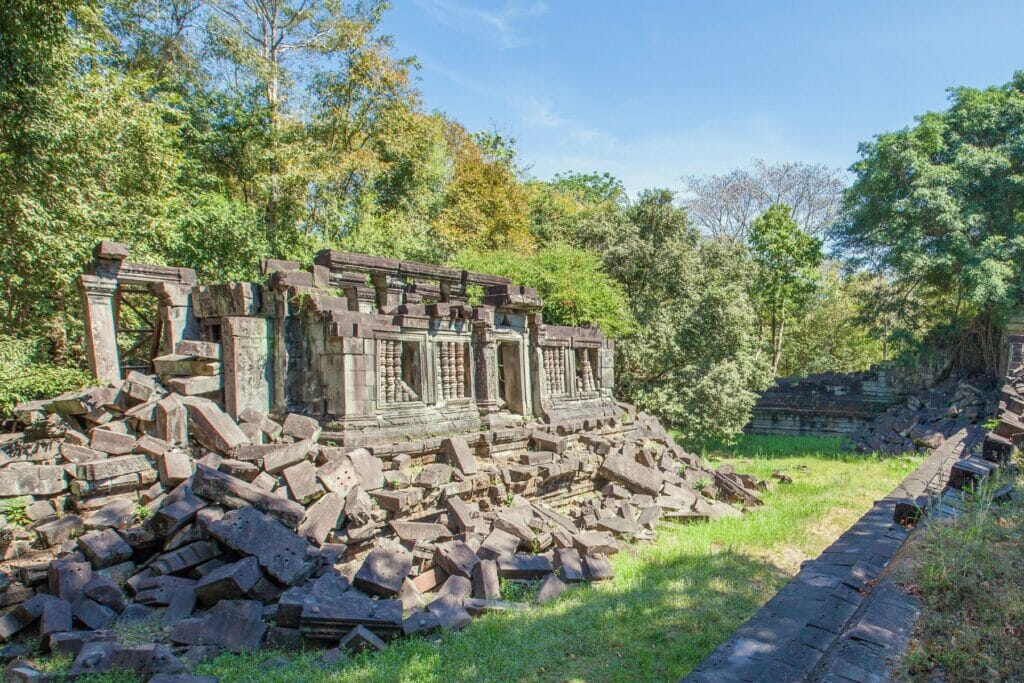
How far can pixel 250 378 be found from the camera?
7730mm

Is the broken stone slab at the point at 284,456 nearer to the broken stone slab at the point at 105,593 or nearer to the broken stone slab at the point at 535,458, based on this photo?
the broken stone slab at the point at 105,593

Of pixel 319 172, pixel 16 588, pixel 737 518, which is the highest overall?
pixel 319 172

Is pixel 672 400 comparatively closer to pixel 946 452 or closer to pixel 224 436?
pixel 946 452

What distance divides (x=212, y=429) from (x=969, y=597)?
22.6ft

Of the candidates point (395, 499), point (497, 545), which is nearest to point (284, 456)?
point (395, 499)

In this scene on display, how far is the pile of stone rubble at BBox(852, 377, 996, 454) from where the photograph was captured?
15727 millimetres

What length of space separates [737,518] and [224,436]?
24.4ft

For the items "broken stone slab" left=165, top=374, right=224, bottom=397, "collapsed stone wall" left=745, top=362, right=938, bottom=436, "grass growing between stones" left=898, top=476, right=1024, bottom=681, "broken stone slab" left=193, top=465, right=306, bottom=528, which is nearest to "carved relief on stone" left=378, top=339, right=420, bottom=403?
"broken stone slab" left=165, top=374, right=224, bottom=397

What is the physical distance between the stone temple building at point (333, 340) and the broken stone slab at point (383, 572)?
2000 mm

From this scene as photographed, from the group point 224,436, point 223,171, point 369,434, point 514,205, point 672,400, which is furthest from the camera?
point 514,205

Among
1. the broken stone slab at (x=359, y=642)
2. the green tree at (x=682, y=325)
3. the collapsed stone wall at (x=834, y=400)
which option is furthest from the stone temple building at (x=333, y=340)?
the collapsed stone wall at (x=834, y=400)

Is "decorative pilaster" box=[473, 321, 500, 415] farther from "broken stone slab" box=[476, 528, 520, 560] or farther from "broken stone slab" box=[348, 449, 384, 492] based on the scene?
"broken stone slab" box=[476, 528, 520, 560]

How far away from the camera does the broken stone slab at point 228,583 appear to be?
15.9 feet

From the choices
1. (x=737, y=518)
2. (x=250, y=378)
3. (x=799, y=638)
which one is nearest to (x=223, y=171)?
(x=250, y=378)
